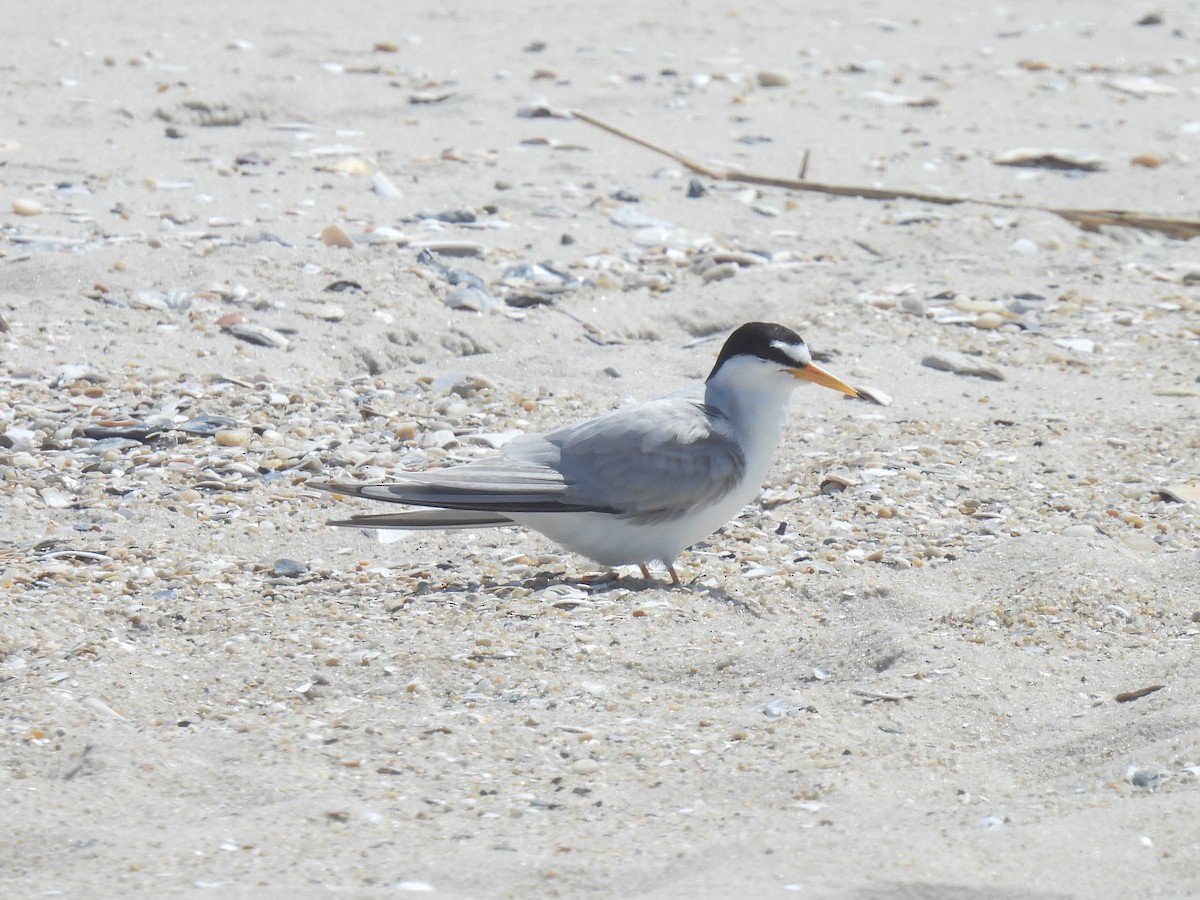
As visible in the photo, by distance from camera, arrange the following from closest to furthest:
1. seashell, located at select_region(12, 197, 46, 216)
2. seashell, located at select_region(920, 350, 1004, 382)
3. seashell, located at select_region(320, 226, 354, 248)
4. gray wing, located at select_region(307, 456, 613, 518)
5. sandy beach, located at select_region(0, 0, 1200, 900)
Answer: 1. sandy beach, located at select_region(0, 0, 1200, 900)
2. gray wing, located at select_region(307, 456, 613, 518)
3. seashell, located at select_region(920, 350, 1004, 382)
4. seashell, located at select_region(320, 226, 354, 248)
5. seashell, located at select_region(12, 197, 46, 216)

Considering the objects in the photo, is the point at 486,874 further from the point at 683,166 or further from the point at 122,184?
the point at 683,166

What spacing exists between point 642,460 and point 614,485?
0.34 ft

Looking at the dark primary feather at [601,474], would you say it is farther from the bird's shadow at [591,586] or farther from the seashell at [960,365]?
the seashell at [960,365]

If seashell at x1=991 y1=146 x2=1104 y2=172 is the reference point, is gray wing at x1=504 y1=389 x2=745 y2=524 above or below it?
above

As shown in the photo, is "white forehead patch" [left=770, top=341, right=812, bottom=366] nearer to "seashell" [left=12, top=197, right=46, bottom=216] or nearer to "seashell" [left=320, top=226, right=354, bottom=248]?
"seashell" [left=320, top=226, right=354, bottom=248]

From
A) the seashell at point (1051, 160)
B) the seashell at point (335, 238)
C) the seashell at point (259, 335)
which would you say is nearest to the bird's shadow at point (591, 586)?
the seashell at point (259, 335)

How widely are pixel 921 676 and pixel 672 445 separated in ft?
3.21

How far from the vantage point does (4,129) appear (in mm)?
7605

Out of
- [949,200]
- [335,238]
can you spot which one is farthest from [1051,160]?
[335,238]

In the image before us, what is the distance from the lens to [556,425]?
5238 mm

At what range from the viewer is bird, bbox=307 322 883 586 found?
4.04 meters

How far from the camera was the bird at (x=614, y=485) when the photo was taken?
4043 millimetres

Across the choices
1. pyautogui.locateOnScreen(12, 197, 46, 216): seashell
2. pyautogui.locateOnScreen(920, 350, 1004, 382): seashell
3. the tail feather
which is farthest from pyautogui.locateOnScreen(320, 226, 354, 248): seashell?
the tail feather

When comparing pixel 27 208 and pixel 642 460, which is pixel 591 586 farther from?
pixel 27 208
